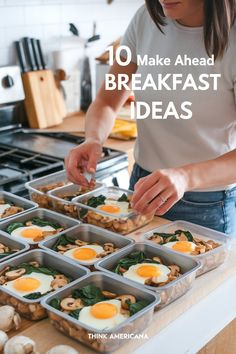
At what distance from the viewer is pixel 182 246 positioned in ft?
4.16

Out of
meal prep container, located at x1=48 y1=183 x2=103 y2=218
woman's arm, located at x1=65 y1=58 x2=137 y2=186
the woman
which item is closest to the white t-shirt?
the woman

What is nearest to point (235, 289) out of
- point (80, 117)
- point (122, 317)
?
point (122, 317)

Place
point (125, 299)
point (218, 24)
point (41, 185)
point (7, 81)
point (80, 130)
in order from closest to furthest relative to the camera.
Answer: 1. point (125, 299)
2. point (218, 24)
3. point (41, 185)
4. point (7, 81)
5. point (80, 130)

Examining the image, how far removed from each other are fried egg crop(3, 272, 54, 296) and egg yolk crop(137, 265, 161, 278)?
19 centimetres

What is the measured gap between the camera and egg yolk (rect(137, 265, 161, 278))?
1.16 metres

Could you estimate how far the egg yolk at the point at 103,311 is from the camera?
101cm

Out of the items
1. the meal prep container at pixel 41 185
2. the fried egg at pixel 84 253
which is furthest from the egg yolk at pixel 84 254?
the meal prep container at pixel 41 185

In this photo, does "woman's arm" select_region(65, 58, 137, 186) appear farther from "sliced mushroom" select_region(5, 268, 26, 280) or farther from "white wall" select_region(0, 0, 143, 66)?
"white wall" select_region(0, 0, 143, 66)

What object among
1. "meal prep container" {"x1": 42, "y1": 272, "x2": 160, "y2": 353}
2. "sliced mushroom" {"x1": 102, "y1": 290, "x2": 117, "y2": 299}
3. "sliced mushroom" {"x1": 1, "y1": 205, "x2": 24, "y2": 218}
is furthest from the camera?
"sliced mushroom" {"x1": 1, "y1": 205, "x2": 24, "y2": 218}

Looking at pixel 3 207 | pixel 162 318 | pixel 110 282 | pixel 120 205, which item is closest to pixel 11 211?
pixel 3 207

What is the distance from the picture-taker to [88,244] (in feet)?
4.33

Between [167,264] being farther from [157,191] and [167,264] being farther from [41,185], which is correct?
[41,185]

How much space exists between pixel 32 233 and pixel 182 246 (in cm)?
38

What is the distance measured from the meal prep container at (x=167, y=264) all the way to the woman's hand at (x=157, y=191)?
0.10 meters
